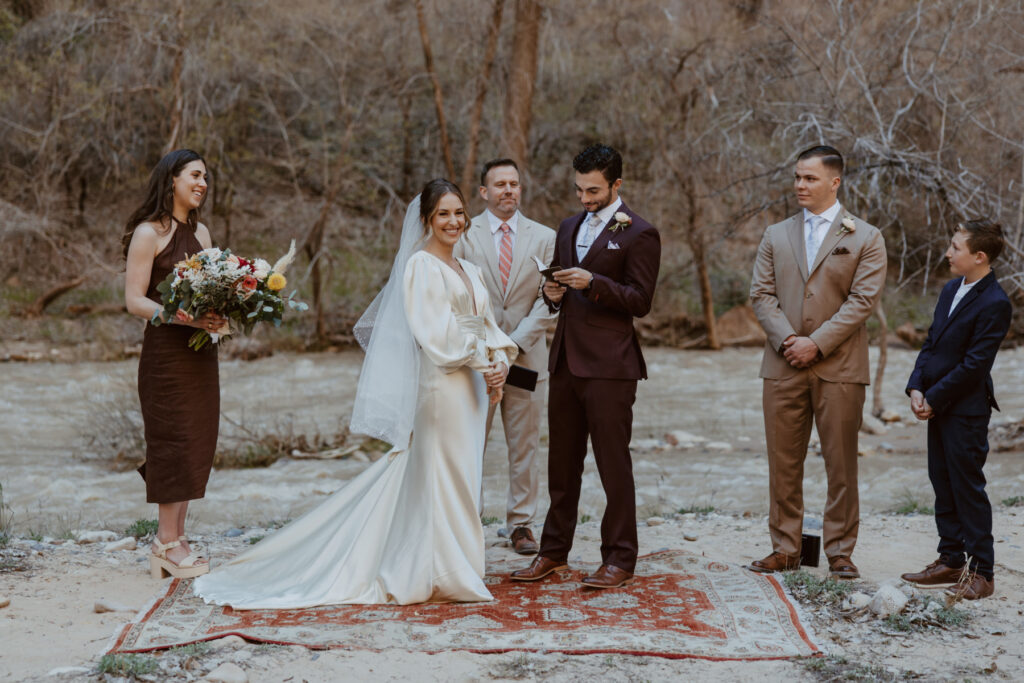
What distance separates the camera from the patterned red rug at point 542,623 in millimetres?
4383

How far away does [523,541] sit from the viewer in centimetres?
607

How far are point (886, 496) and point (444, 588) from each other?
4955mm

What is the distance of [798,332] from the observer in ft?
18.0

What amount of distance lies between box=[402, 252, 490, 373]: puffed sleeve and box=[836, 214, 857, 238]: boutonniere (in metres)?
2.05

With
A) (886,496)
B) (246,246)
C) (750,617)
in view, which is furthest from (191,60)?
(750,617)

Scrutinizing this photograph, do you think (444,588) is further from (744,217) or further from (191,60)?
(191,60)

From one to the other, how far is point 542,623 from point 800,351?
1.96 metres

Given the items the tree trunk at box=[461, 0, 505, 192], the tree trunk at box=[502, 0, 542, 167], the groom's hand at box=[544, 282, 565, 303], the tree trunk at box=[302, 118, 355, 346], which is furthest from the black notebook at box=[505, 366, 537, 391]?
the tree trunk at box=[302, 118, 355, 346]

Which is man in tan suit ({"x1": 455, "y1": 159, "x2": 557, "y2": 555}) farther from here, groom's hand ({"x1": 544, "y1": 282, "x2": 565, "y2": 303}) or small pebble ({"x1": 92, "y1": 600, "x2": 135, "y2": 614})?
small pebble ({"x1": 92, "y1": 600, "x2": 135, "y2": 614})

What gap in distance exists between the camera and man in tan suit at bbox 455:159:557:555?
6.14m

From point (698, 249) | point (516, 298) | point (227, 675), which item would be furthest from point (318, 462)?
point (698, 249)

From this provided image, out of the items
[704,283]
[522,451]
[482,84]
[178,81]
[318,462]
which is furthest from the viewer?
[704,283]

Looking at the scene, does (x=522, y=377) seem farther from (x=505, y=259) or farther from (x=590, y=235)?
(x=505, y=259)

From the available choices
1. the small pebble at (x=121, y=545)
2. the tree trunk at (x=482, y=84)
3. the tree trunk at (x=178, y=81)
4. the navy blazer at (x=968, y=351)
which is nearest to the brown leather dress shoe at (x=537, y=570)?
the navy blazer at (x=968, y=351)
